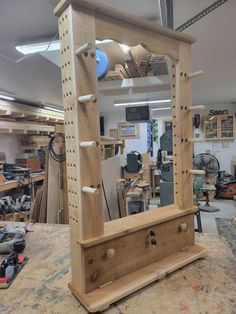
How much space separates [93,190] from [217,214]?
471 centimetres

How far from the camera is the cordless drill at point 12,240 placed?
1222 millimetres

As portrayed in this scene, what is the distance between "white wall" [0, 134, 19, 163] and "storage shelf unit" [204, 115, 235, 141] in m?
5.01

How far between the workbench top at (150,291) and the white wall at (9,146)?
4.20m

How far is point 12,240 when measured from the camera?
129 centimetres

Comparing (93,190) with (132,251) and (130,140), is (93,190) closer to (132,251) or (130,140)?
(132,251)

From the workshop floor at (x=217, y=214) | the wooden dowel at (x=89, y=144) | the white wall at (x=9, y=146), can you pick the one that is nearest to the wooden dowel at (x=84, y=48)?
the wooden dowel at (x=89, y=144)

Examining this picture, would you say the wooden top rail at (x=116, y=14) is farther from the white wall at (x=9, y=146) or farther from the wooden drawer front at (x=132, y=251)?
the white wall at (x=9, y=146)

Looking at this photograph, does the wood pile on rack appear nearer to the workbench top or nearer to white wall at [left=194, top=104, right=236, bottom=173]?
the workbench top

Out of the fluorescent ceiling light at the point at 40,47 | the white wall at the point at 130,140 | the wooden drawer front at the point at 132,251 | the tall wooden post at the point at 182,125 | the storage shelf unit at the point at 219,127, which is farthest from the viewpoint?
the white wall at the point at 130,140

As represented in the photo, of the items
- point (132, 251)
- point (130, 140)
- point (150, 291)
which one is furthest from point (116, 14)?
point (130, 140)

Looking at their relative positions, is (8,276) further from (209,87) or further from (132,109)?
(209,87)

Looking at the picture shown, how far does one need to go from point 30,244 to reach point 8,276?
1.19 feet

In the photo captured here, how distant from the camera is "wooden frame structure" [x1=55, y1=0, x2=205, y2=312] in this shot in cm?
80

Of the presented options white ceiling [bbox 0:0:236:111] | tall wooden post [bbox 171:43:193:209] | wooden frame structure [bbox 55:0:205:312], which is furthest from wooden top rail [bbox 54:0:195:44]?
white ceiling [bbox 0:0:236:111]
